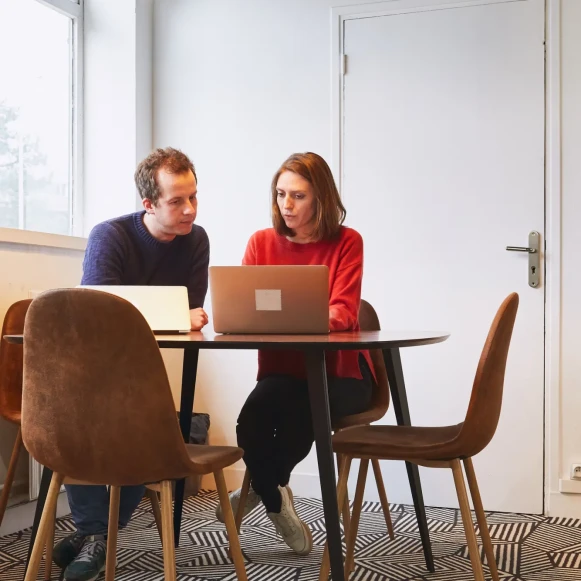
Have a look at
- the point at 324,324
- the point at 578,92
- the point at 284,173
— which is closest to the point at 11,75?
the point at 284,173

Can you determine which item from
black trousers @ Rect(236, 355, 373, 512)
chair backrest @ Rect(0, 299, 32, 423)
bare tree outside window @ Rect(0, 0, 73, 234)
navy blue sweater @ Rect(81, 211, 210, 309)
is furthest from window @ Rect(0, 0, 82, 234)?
black trousers @ Rect(236, 355, 373, 512)

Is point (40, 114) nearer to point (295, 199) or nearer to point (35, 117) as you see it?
point (35, 117)

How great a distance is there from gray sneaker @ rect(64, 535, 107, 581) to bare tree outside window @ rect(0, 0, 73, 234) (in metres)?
1.40

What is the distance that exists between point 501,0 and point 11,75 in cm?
201

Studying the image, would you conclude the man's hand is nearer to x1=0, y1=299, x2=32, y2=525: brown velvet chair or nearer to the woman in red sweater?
the woman in red sweater

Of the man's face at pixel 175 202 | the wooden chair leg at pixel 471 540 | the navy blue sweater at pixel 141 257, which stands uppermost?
the man's face at pixel 175 202

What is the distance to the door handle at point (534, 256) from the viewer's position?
3229mm

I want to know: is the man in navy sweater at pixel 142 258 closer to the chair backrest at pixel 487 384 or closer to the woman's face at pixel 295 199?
the woman's face at pixel 295 199

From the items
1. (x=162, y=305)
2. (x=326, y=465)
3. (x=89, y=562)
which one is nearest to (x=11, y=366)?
(x=89, y=562)

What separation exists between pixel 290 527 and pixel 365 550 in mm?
329

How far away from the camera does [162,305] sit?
2.11m

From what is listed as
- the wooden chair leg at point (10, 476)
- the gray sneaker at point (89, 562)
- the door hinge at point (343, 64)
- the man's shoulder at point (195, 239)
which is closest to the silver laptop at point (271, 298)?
the man's shoulder at point (195, 239)

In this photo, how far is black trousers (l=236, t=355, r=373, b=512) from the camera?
2348 mm

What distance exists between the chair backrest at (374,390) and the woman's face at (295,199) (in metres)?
0.44
